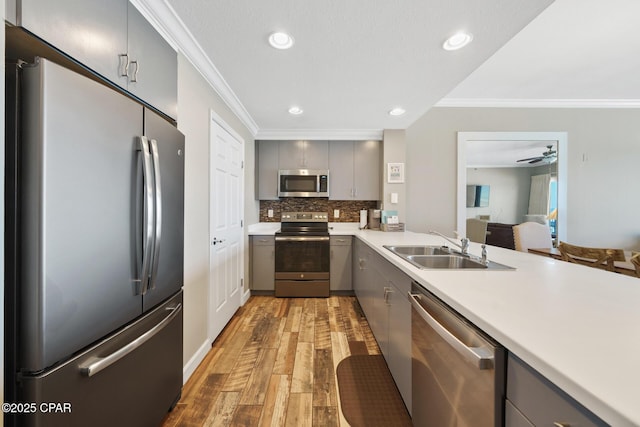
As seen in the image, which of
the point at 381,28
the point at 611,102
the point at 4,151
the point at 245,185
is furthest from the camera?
the point at 611,102

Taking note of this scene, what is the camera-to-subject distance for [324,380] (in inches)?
66.1

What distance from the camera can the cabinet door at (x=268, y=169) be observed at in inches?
140

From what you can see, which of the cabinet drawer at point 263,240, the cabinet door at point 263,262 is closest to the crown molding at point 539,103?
the cabinet drawer at point 263,240

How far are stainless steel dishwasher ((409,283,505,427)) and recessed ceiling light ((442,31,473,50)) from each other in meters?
1.51

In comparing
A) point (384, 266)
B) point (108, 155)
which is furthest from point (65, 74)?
point (384, 266)

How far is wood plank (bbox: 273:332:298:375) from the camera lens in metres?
1.80

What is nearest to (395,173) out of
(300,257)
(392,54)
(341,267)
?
(341,267)

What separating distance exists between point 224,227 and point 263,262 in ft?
3.48

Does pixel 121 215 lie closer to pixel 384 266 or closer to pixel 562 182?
pixel 384 266

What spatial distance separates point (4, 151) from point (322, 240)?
275 centimetres

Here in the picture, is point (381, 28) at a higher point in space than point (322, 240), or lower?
higher

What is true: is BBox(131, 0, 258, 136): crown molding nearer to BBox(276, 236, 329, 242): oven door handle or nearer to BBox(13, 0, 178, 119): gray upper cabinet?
BBox(13, 0, 178, 119): gray upper cabinet

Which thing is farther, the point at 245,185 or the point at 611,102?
the point at 611,102

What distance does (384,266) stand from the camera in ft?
5.99
